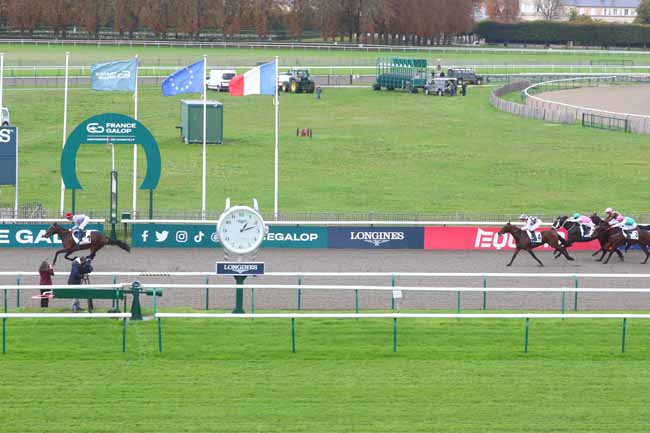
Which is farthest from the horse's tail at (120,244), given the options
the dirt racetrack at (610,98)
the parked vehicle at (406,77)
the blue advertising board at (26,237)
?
the parked vehicle at (406,77)

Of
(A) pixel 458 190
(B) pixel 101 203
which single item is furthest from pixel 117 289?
(A) pixel 458 190

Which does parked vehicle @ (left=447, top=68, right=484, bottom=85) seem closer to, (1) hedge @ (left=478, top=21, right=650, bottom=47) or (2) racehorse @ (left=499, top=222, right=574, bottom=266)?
(2) racehorse @ (left=499, top=222, right=574, bottom=266)

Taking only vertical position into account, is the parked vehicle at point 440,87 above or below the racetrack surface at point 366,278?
above

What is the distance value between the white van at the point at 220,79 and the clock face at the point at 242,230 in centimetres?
4751

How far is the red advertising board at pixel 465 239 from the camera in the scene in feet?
102

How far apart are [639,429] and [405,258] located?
13.9m

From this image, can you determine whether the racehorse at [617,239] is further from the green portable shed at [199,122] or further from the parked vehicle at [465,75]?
the parked vehicle at [465,75]

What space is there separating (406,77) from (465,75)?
5908 millimetres

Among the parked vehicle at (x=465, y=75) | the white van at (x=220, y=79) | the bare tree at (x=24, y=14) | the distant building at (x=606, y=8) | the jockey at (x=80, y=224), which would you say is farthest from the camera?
the distant building at (x=606, y=8)

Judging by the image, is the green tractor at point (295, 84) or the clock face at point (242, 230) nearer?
the clock face at point (242, 230)

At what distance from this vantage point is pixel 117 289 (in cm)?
2159

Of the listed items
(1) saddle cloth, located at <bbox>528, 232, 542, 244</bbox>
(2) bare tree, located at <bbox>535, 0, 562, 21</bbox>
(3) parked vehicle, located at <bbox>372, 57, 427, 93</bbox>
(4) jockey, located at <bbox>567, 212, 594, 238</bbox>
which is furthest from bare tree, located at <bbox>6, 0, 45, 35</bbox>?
(2) bare tree, located at <bbox>535, 0, 562, 21</bbox>

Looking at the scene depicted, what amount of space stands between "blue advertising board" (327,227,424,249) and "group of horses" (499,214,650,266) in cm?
252

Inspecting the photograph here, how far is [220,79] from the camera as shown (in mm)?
69625
